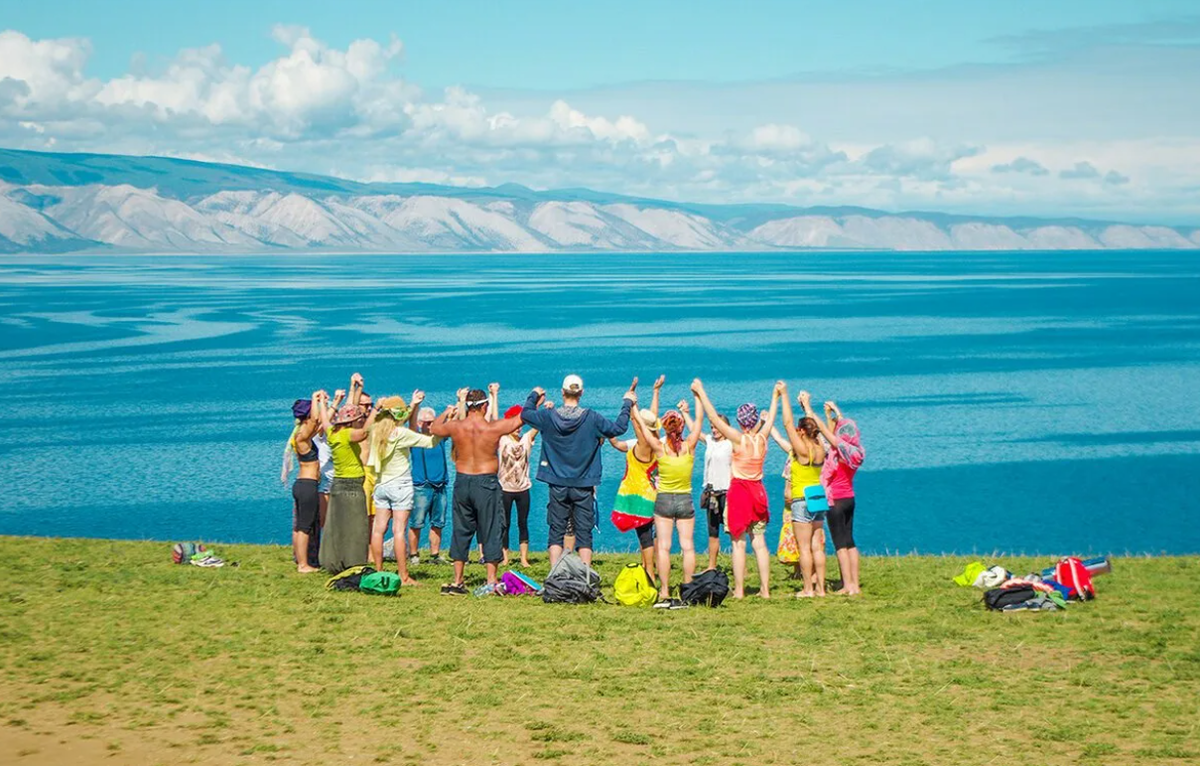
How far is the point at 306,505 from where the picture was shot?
1470 cm

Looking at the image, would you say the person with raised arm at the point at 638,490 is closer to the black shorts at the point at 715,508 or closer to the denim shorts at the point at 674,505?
the denim shorts at the point at 674,505

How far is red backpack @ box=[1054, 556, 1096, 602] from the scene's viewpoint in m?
13.2

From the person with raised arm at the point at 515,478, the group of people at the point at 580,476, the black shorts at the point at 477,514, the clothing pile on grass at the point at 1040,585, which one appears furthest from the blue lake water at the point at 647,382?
the black shorts at the point at 477,514

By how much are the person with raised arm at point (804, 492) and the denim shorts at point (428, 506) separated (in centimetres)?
468

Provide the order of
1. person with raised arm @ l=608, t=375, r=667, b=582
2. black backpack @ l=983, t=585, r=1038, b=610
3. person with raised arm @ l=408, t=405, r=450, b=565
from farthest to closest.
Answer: person with raised arm @ l=408, t=405, r=450, b=565 < person with raised arm @ l=608, t=375, r=667, b=582 < black backpack @ l=983, t=585, r=1038, b=610

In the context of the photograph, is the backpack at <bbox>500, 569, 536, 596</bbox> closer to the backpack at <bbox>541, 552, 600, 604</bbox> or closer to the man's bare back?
the backpack at <bbox>541, 552, 600, 604</bbox>

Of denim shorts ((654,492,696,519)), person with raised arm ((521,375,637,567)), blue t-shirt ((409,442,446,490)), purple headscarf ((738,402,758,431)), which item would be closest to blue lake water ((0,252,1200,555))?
blue t-shirt ((409,442,446,490))

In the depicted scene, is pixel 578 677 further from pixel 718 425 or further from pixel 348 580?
pixel 348 580

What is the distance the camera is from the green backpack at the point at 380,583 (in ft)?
44.2

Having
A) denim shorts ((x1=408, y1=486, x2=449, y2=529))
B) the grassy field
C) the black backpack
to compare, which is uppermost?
denim shorts ((x1=408, y1=486, x2=449, y2=529))

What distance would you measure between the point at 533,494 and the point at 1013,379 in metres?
42.2

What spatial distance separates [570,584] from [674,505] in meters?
1.46

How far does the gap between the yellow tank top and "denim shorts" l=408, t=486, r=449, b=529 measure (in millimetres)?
3499

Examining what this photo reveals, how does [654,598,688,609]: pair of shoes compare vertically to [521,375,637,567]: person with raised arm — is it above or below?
below
